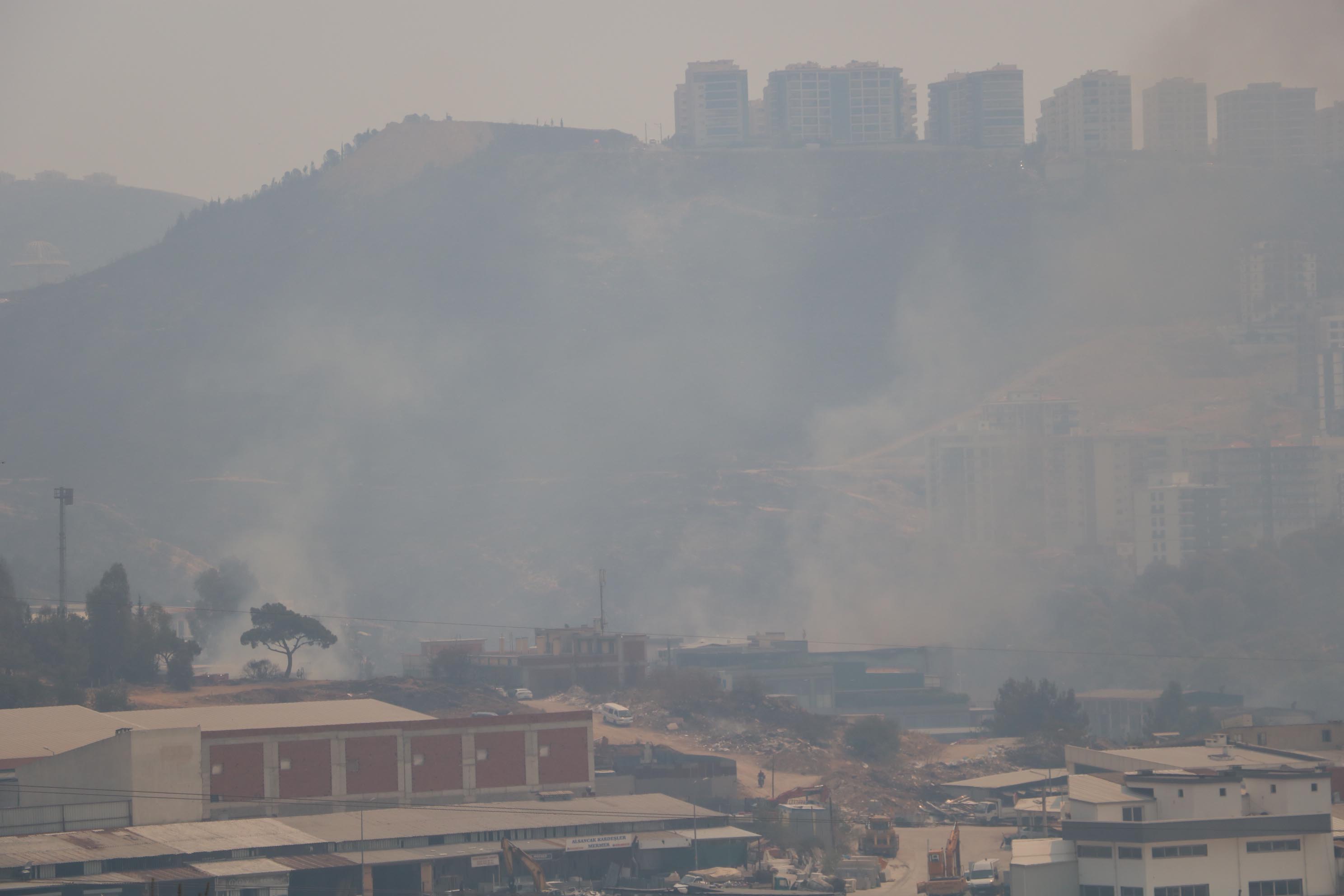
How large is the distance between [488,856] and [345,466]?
14022 cm

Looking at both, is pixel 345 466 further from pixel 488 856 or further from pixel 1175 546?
pixel 488 856

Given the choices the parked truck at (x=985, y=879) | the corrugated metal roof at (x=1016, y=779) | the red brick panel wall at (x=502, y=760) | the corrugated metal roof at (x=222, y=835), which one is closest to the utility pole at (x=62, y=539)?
the red brick panel wall at (x=502, y=760)

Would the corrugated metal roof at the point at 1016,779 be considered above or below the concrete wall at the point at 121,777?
below

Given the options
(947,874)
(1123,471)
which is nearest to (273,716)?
(947,874)

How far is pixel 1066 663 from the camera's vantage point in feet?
417

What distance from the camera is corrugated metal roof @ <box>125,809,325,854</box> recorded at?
1869 inches

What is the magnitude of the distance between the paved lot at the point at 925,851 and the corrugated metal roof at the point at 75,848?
18908mm

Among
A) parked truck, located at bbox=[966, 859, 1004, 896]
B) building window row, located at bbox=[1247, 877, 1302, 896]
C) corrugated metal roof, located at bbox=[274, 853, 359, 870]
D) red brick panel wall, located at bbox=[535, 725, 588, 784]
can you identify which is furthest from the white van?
building window row, located at bbox=[1247, 877, 1302, 896]

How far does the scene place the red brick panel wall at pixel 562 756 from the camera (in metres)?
60.5

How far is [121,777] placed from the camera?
51.2 metres

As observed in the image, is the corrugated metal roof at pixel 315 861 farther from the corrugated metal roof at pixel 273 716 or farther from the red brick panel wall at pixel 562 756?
the red brick panel wall at pixel 562 756

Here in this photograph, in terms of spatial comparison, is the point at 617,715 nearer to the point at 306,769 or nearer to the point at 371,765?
the point at 371,765

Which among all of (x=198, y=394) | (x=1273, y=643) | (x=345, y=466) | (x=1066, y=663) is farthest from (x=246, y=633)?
(x=198, y=394)

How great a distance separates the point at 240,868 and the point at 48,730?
12389 millimetres
